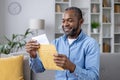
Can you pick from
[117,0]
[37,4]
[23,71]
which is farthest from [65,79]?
[117,0]

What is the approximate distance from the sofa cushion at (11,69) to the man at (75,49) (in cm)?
60

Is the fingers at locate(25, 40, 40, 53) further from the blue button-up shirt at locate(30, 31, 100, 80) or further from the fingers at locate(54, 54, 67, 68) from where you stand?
the fingers at locate(54, 54, 67, 68)

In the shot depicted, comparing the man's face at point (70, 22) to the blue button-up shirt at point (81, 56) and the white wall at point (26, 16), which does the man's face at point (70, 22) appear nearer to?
the blue button-up shirt at point (81, 56)

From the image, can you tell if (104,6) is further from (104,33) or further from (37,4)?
(37,4)

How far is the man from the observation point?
1.49 m

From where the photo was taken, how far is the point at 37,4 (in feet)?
17.5

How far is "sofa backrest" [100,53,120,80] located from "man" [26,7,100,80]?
74cm

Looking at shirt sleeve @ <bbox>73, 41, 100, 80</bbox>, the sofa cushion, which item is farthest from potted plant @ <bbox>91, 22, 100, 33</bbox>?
shirt sleeve @ <bbox>73, 41, 100, 80</bbox>

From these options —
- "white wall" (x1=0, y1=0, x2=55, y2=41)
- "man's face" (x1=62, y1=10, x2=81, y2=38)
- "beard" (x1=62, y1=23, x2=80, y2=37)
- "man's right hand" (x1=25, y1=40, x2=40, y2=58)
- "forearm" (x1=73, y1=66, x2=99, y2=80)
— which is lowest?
"forearm" (x1=73, y1=66, x2=99, y2=80)

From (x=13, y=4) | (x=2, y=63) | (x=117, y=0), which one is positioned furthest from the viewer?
(x=117, y=0)

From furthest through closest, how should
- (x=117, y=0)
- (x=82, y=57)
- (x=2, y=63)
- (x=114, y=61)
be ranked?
(x=117, y=0) < (x=114, y=61) < (x=2, y=63) < (x=82, y=57)

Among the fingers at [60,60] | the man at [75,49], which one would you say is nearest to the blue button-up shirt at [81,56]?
the man at [75,49]

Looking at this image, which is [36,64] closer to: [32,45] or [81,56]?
[32,45]

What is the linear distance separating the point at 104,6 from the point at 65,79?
4147 millimetres
